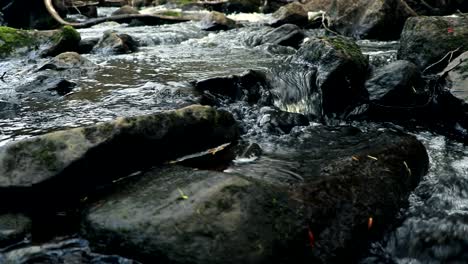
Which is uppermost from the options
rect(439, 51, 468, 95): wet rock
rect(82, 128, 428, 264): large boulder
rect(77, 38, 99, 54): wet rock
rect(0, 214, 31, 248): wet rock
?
rect(439, 51, 468, 95): wet rock

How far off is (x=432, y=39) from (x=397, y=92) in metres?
1.69

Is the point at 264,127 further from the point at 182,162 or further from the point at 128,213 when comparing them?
the point at 128,213

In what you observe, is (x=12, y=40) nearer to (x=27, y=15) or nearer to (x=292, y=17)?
(x=27, y=15)

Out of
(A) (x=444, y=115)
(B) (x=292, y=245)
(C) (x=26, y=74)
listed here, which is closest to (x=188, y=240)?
(B) (x=292, y=245)

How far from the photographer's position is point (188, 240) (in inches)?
98.4

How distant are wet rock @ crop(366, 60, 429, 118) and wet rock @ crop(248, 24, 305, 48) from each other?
4587 mm

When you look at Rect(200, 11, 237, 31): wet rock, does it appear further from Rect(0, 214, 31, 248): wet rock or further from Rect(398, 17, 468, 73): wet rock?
Rect(0, 214, 31, 248): wet rock

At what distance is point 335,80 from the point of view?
557 cm

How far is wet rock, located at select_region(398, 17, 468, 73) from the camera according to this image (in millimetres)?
6301

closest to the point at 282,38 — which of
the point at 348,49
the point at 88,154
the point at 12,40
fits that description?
the point at 348,49

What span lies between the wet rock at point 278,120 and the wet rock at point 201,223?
77.9 inches

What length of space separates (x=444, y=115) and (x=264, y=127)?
2.25m

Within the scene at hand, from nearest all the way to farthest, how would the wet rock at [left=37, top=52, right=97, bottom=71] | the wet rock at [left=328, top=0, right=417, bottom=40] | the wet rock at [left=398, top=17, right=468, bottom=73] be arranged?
the wet rock at [left=398, top=17, right=468, bottom=73]
the wet rock at [left=37, top=52, right=97, bottom=71]
the wet rock at [left=328, top=0, right=417, bottom=40]

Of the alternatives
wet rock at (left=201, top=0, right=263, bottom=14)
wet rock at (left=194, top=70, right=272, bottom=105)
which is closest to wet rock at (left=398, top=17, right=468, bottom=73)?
wet rock at (left=194, top=70, right=272, bottom=105)
